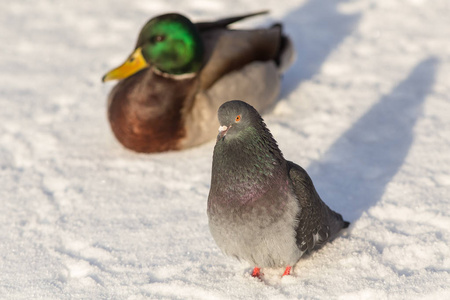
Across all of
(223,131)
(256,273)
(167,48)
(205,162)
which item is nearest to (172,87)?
(167,48)

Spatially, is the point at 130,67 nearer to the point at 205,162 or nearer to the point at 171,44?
the point at 171,44

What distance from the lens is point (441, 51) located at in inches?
244

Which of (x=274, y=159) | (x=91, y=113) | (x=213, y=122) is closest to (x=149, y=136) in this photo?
(x=213, y=122)

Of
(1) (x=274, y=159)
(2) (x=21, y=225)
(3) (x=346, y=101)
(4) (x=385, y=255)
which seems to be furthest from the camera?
(3) (x=346, y=101)

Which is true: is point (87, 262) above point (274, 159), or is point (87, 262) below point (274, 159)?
below

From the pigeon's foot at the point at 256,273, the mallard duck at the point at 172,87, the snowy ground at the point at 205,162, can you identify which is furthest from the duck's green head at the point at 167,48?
the pigeon's foot at the point at 256,273

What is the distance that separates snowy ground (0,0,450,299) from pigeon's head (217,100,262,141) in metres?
0.84

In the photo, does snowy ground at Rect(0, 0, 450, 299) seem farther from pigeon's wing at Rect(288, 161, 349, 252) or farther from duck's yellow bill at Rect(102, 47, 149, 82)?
duck's yellow bill at Rect(102, 47, 149, 82)

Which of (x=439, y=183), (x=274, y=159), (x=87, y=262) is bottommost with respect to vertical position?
(x=439, y=183)

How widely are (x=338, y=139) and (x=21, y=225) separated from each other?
7.95 ft

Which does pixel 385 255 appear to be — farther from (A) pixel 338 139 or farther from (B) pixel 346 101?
(B) pixel 346 101

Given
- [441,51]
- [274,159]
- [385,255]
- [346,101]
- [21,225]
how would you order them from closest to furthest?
[274,159], [385,255], [21,225], [346,101], [441,51]

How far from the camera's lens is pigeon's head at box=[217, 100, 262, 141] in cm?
324

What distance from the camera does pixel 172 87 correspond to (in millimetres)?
5051
